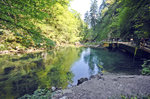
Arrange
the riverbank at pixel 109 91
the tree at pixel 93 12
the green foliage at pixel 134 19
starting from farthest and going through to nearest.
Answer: the tree at pixel 93 12 < the green foliage at pixel 134 19 < the riverbank at pixel 109 91

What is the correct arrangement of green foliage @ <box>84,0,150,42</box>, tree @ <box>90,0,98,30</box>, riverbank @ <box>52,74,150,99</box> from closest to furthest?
riverbank @ <box>52,74,150,99</box> < green foliage @ <box>84,0,150,42</box> < tree @ <box>90,0,98,30</box>

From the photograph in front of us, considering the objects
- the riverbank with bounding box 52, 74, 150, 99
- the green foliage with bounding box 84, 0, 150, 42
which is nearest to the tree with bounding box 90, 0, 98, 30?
the green foliage with bounding box 84, 0, 150, 42

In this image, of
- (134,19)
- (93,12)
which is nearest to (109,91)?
(134,19)

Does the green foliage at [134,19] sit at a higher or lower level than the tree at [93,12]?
lower

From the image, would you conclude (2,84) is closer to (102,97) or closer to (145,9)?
(102,97)

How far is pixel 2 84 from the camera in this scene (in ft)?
21.9

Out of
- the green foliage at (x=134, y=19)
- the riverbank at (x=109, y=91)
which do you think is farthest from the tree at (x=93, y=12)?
the riverbank at (x=109, y=91)

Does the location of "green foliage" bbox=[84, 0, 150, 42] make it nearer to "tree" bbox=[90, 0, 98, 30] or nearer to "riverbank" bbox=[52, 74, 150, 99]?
"riverbank" bbox=[52, 74, 150, 99]

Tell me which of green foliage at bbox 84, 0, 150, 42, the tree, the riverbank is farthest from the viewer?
the tree

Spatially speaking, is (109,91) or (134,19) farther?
(134,19)

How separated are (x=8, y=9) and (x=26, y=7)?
68 cm

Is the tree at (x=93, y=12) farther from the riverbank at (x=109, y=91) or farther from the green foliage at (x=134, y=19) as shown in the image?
the riverbank at (x=109, y=91)

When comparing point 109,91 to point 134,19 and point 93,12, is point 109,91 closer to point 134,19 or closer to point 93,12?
point 134,19

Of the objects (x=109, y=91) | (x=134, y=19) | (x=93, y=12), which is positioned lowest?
(x=109, y=91)
